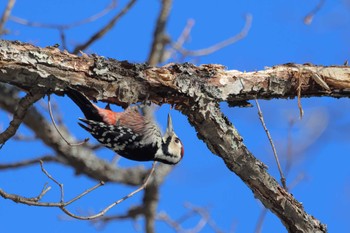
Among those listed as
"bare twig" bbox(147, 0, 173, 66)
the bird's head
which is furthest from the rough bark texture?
"bare twig" bbox(147, 0, 173, 66)

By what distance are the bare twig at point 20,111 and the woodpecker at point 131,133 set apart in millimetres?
373

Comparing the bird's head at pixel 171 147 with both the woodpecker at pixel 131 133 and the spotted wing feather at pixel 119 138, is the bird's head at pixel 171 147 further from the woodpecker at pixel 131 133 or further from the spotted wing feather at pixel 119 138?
the spotted wing feather at pixel 119 138

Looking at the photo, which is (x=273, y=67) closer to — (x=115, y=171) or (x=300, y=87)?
(x=300, y=87)

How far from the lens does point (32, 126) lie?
16.5 ft

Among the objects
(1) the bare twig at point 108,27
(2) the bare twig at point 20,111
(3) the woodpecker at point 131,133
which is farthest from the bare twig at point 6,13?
(2) the bare twig at point 20,111

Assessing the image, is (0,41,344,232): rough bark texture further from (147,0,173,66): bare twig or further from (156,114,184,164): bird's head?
(147,0,173,66): bare twig

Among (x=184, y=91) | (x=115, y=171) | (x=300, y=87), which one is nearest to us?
(x=184, y=91)

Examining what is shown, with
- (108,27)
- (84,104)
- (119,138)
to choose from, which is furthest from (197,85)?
(108,27)

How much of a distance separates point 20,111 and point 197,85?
31.6 inches

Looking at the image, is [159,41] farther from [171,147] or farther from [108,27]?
[171,147]

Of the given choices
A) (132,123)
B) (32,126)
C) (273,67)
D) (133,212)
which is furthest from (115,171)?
(273,67)

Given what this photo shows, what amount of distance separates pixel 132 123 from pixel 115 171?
1944mm

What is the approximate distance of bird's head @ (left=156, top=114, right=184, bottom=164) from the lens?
396cm

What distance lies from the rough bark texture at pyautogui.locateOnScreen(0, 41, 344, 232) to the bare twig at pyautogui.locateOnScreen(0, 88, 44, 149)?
41 mm
